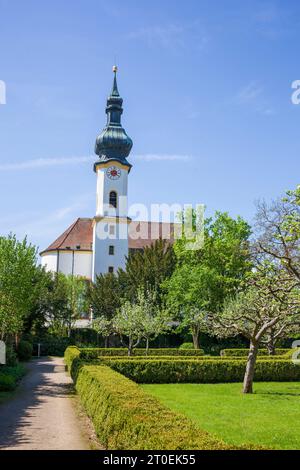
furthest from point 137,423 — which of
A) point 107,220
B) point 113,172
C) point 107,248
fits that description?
point 113,172

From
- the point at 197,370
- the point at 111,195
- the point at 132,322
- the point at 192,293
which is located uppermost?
the point at 111,195

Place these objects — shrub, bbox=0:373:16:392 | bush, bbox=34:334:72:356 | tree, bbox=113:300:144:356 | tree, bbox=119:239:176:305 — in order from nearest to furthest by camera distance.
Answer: shrub, bbox=0:373:16:392
tree, bbox=113:300:144:356
bush, bbox=34:334:72:356
tree, bbox=119:239:176:305

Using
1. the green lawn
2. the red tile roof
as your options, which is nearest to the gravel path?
the green lawn

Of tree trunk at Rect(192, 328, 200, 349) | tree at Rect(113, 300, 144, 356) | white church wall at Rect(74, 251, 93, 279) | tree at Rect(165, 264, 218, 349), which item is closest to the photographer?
tree at Rect(113, 300, 144, 356)

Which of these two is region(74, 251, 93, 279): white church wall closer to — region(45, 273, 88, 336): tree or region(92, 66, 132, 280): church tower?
region(92, 66, 132, 280): church tower

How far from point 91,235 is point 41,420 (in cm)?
5370

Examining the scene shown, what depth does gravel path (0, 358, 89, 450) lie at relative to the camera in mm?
11211

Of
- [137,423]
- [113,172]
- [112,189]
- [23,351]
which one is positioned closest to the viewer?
[137,423]

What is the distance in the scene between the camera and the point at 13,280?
24.4 m

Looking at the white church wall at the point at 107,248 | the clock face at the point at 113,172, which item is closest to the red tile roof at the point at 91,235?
the white church wall at the point at 107,248

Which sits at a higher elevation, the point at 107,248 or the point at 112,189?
the point at 112,189

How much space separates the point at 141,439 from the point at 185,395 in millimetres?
12132

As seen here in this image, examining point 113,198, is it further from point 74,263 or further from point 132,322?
point 132,322
